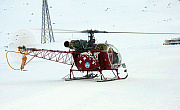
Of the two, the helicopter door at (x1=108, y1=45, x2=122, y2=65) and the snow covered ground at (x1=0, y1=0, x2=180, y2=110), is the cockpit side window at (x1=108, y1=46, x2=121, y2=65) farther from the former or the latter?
the snow covered ground at (x1=0, y1=0, x2=180, y2=110)

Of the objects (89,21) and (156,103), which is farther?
(89,21)

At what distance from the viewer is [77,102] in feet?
25.9

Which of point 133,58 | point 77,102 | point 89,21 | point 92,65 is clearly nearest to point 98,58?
point 92,65

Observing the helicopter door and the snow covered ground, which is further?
the helicopter door

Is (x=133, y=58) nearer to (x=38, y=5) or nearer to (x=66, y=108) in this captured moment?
(x=66, y=108)

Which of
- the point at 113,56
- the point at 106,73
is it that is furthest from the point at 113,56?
the point at 106,73

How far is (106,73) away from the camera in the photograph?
17203 mm

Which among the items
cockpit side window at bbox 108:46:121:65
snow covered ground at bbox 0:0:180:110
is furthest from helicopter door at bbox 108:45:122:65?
snow covered ground at bbox 0:0:180:110

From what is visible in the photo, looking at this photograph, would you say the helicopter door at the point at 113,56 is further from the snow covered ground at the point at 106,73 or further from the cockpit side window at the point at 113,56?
the snow covered ground at the point at 106,73

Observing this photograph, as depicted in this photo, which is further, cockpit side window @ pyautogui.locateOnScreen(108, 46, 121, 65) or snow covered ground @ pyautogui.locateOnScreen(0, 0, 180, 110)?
cockpit side window @ pyautogui.locateOnScreen(108, 46, 121, 65)

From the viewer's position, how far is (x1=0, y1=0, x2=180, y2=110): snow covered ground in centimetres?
816

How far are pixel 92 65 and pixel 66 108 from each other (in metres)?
6.14

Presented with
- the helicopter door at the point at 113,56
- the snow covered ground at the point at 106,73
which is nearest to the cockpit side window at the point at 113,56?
the helicopter door at the point at 113,56

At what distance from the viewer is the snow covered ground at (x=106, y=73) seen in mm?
8156
